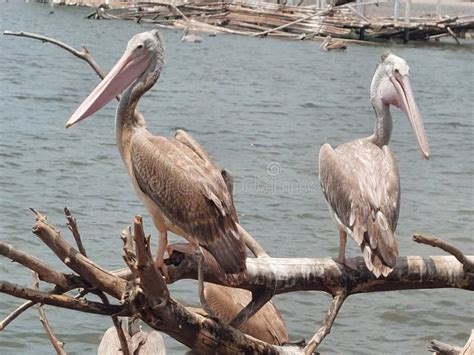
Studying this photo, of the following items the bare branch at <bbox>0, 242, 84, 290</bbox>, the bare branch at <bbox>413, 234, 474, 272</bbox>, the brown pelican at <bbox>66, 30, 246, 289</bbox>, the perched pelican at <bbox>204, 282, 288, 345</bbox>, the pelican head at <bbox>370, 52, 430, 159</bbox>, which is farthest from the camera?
the pelican head at <bbox>370, 52, 430, 159</bbox>

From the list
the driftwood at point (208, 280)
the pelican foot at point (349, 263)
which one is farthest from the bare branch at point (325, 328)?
the pelican foot at point (349, 263)

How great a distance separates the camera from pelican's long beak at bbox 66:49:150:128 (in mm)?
4434

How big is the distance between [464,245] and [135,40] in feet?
19.3

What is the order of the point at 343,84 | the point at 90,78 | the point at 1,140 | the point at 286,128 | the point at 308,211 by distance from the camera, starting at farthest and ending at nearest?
1. the point at 343,84
2. the point at 90,78
3. the point at 286,128
4. the point at 1,140
5. the point at 308,211

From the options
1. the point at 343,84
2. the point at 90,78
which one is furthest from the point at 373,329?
the point at 343,84

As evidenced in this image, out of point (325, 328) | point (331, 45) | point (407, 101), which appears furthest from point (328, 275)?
point (331, 45)

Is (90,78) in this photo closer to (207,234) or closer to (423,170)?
(423,170)

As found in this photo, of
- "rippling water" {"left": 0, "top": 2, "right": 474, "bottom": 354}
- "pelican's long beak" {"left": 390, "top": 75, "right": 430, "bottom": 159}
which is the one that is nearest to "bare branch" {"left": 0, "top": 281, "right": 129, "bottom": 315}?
"pelican's long beak" {"left": 390, "top": 75, "right": 430, "bottom": 159}

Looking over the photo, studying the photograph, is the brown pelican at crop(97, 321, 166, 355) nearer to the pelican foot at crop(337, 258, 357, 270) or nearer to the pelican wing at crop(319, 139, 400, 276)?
the pelican foot at crop(337, 258, 357, 270)

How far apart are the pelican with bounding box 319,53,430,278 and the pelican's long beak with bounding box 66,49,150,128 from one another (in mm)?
1212

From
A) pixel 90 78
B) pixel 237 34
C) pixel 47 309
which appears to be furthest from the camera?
pixel 237 34

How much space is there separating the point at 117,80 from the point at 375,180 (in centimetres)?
140

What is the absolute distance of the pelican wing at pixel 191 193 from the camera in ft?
13.8

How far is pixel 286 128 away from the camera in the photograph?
16859 mm
